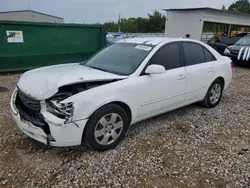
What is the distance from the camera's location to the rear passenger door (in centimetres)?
380

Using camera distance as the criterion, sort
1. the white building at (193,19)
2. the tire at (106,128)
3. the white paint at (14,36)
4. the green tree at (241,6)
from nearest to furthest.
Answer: the tire at (106,128), the white paint at (14,36), the white building at (193,19), the green tree at (241,6)

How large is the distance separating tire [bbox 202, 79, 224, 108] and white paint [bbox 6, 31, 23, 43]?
6240 mm

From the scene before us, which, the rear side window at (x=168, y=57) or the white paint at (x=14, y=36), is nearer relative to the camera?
the rear side window at (x=168, y=57)

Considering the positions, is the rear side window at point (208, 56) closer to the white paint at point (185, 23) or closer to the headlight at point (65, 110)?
the headlight at point (65, 110)

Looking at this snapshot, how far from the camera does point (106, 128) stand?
278cm

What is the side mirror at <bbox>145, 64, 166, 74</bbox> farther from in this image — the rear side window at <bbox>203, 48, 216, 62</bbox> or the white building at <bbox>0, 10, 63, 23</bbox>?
the white building at <bbox>0, 10, 63, 23</bbox>

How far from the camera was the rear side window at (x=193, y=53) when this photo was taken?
384 cm

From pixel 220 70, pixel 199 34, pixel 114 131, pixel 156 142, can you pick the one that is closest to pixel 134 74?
pixel 114 131

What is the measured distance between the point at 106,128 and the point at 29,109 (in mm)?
1027

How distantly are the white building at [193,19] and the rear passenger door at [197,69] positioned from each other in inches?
687

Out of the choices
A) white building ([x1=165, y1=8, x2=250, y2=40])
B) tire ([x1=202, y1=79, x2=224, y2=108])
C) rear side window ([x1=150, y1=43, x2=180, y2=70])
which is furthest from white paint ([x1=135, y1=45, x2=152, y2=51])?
white building ([x1=165, y1=8, x2=250, y2=40])

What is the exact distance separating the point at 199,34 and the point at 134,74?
1931 cm

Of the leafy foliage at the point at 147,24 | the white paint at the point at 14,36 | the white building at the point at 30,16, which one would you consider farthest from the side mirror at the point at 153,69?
the leafy foliage at the point at 147,24

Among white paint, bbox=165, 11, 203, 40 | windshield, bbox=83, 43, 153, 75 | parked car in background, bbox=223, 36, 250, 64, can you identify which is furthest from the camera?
white paint, bbox=165, 11, 203, 40
